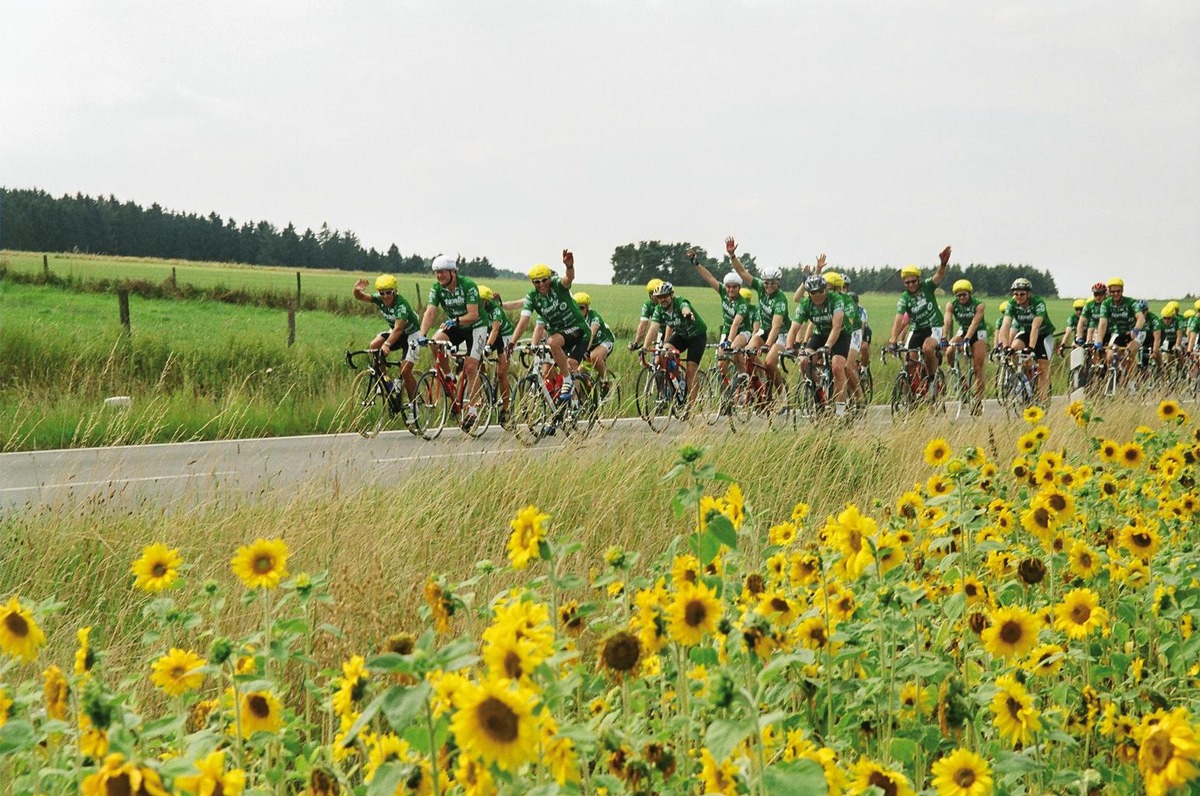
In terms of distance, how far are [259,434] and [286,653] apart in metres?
12.9

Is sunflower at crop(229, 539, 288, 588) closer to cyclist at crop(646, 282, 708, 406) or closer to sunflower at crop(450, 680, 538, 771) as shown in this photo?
sunflower at crop(450, 680, 538, 771)

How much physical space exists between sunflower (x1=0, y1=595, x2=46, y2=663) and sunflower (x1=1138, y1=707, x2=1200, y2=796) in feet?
6.80

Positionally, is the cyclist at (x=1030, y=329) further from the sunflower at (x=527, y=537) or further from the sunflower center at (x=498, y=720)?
the sunflower center at (x=498, y=720)

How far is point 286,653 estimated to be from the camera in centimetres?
247

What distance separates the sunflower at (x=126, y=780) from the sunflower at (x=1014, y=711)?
1.83m

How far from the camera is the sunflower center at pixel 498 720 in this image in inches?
62.2

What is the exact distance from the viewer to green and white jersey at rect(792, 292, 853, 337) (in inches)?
626

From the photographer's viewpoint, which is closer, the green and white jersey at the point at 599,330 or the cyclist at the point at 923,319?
the green and white jersey at the point at 599,330

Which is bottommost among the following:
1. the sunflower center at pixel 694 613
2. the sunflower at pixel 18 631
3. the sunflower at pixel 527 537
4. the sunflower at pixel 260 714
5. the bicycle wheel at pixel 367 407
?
the bicycle wheel at pixel 367 407

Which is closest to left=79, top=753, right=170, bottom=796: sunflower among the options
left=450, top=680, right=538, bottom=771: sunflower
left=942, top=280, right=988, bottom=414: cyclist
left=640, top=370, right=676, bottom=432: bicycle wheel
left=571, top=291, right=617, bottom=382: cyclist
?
left=450, top=680, right=538, bottom=771: sunflower

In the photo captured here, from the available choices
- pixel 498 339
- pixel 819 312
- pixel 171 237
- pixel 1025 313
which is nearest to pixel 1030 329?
pixel 1025 313

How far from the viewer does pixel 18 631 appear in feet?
7.66

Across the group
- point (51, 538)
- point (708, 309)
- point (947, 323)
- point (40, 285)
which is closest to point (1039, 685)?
point (51, 538)

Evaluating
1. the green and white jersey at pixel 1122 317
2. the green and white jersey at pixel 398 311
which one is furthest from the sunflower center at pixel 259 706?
the green and white jersey at pixel 1122 317
